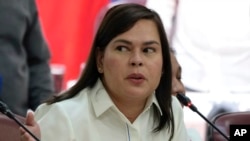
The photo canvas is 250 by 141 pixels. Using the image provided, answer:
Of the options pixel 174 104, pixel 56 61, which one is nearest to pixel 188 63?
pixel 56 61

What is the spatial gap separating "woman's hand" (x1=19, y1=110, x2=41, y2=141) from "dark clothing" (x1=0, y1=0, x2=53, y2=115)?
118 centimetres

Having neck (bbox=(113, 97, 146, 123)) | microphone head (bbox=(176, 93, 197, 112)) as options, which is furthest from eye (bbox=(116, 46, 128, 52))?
microphone head (bbox=(176, 93, 197, 112))

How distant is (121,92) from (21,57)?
115 centimetres

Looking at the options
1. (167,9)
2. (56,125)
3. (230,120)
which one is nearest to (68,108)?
(56,125)

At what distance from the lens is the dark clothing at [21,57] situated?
336 cm

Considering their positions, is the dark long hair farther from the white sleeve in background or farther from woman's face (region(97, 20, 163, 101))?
the white sleeve in background

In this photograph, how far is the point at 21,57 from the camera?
135 inches

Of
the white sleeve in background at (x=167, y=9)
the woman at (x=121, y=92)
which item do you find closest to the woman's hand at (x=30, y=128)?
the woman at (x=121, y=92)

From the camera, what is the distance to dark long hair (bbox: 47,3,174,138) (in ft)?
7.81

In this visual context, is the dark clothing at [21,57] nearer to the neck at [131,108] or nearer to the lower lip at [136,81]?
the neck at [131,108]

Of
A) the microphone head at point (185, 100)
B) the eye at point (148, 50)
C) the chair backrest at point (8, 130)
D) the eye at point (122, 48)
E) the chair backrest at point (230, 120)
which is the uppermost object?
the eye at point (122, 48)

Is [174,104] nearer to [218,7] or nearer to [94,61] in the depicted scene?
[94,61]

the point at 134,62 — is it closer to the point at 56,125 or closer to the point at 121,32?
the point at 121,32

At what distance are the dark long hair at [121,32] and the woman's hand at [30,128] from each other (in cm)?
28
